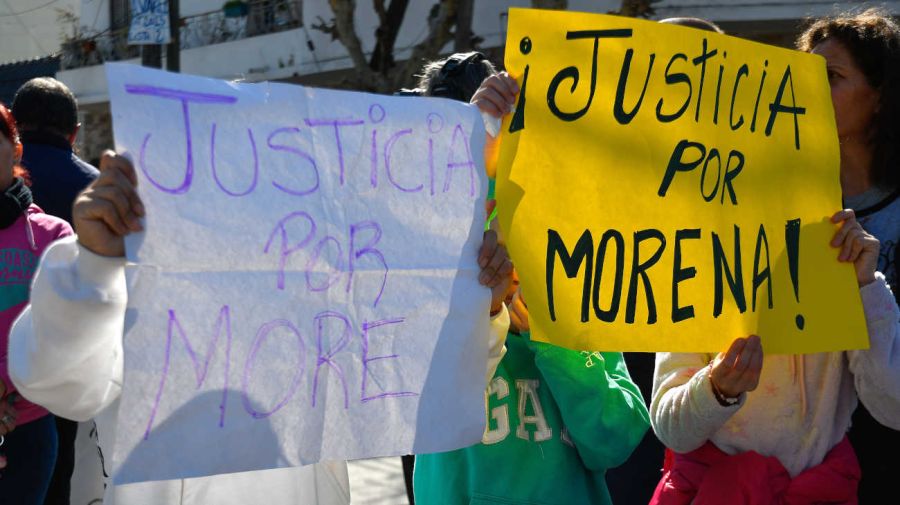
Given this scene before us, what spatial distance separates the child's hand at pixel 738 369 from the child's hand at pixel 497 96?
2.27ft

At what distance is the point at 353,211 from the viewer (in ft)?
6.70

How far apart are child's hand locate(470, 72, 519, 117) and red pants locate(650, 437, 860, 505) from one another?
0.90 metres

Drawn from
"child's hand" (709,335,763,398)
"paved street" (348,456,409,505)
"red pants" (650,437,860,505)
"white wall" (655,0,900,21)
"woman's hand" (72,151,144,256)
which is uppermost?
"white wall" (655,0,900,21)

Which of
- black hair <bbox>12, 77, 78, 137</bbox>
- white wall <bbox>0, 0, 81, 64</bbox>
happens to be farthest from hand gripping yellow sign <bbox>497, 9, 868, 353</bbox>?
white wall <bbox>0, 0, 81, 64</bbox>

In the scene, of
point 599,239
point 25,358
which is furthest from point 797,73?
point 25,358

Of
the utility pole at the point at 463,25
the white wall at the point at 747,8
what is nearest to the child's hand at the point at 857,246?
the utility pole at the point at 463,25

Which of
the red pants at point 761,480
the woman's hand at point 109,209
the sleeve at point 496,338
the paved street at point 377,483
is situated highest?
the woman's hand at point 109,209

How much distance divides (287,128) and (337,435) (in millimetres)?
543

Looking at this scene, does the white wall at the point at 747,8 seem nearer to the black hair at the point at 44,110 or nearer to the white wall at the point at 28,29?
the black hair at the point at 44,110

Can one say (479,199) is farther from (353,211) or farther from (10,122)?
(10,122)

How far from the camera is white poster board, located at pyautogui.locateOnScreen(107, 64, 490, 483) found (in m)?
1.83

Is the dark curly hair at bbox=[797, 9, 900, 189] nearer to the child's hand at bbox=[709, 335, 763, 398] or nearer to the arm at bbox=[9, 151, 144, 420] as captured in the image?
the child's hand at bbox=[709, 335, 763, 398]

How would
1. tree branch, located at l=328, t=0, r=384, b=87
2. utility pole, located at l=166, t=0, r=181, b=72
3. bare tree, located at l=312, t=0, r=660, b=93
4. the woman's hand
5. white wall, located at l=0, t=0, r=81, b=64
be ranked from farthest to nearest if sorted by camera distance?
white wall, located at l=0, t=0, r=81, b=64, tree branch, located at l=328, t=0, r=384, b=87, bare tree, located at l=312, t=0, r=660, b=93, utility pole, located at l=166, t=0, r=181, b=72, the woman's hand

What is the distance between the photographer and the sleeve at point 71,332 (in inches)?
71.6
